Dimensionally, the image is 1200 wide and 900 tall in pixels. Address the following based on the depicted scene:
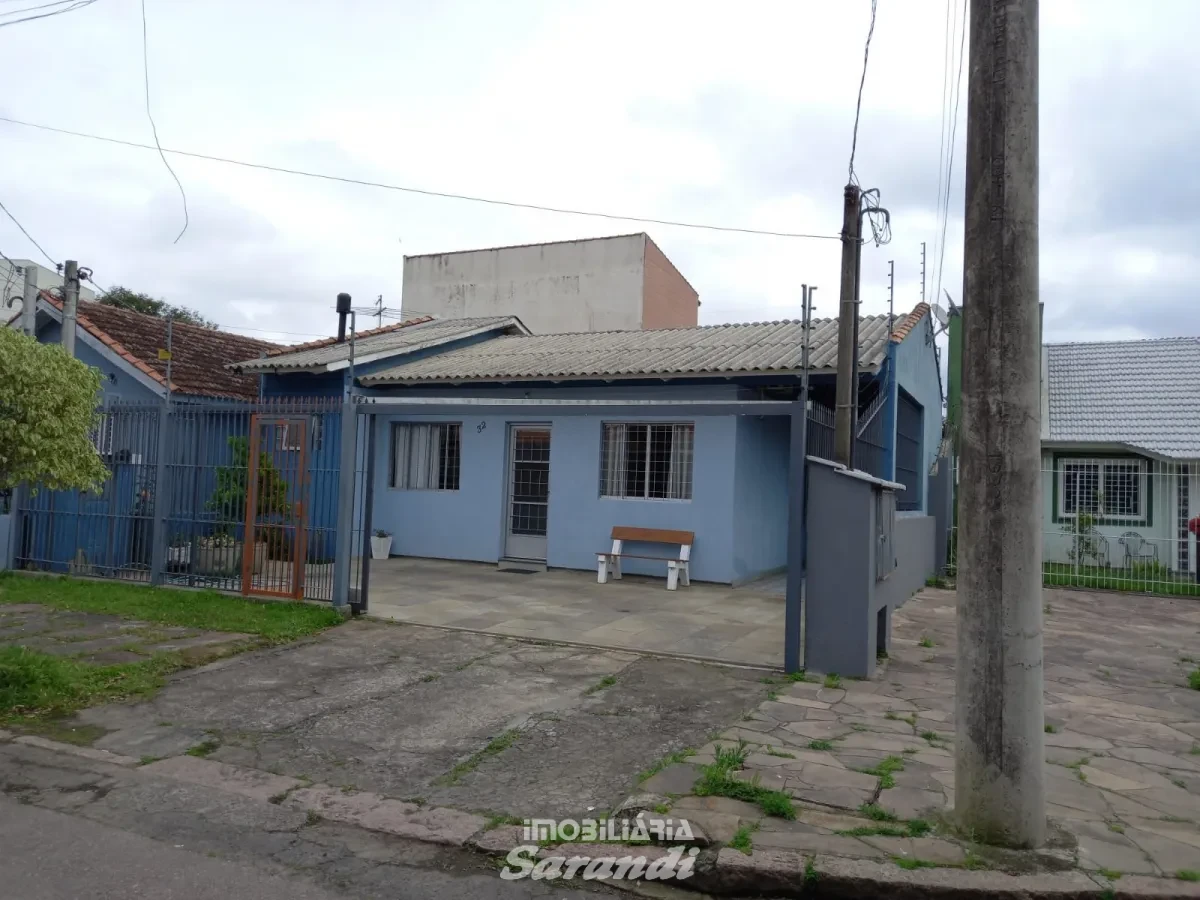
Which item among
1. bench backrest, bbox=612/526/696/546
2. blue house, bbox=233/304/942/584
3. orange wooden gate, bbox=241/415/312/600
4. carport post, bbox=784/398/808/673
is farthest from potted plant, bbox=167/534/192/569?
carport post, bbox=784/398/808/673

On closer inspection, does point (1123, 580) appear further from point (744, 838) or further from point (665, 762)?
point (744, 838)

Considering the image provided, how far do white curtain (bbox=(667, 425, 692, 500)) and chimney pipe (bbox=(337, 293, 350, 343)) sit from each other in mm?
7498

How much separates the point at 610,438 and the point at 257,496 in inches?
224

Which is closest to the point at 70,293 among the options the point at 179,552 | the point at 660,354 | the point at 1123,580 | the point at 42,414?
the point at 179,552

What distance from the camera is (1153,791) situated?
16.4 ft

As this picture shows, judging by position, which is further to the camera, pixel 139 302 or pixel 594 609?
pixel 139 302

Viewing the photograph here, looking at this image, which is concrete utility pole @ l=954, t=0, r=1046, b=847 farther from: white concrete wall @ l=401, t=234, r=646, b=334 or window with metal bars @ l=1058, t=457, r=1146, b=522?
white concrete wall @ l=401, t=234, r=646, b=334

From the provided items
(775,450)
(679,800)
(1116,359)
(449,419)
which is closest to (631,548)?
(775,450)

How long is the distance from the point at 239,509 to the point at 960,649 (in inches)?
332

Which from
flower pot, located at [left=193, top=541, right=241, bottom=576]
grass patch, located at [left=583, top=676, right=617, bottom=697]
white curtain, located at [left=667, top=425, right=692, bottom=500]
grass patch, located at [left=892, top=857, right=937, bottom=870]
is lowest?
grass patch, located at [left=892, top=857, right=937, bottom=870]

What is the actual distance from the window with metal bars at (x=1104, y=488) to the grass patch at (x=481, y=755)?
15194 mm

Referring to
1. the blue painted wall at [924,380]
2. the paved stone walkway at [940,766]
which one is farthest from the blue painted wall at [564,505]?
the paved stone walkway at [940,766]

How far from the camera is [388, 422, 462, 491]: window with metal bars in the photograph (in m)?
15.5

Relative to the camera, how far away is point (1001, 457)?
4.18 m
